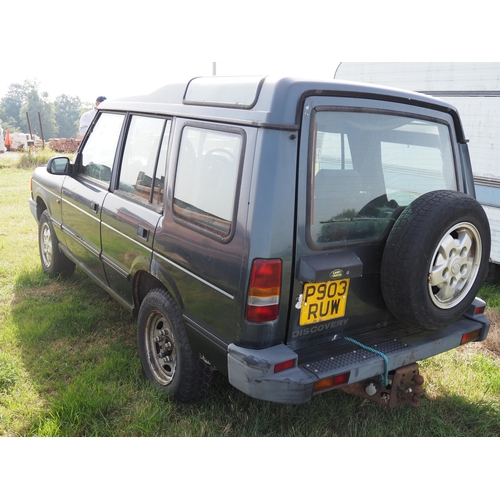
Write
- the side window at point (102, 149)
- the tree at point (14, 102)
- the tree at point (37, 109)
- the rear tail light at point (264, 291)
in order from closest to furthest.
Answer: the rear tail light at point (264, 291), the side window at point (102, 149), the tree at point (37, 109), the tree at point (14, 102)

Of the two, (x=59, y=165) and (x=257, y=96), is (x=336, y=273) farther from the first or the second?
(x=59, y=165)

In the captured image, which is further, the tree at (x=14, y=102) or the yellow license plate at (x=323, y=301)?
the tree at (x=14, y=102)

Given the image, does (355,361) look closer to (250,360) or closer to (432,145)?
(250,360)

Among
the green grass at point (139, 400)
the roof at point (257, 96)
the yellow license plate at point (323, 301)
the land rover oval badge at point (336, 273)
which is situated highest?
the roof at point (257, 96)

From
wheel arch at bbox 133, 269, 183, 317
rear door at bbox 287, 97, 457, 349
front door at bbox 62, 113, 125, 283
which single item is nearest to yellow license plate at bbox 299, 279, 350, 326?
rear door at bbox 287, 97, 457, 349

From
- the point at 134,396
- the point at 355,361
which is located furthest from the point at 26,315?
the point at 355,361

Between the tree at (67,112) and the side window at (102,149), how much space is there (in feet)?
273

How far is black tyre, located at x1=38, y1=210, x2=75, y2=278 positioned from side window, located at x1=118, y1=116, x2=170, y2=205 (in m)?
1.79

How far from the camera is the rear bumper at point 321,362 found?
7.34 ft

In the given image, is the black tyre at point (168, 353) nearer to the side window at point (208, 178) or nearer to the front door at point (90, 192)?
the side window at point (208, 178)

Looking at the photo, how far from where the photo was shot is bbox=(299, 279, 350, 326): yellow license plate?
2.40m

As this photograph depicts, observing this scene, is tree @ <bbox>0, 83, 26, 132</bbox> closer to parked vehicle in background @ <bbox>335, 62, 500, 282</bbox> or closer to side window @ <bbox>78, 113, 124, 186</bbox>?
side window @ <bbox>78, 113, 124, 186</bbox>

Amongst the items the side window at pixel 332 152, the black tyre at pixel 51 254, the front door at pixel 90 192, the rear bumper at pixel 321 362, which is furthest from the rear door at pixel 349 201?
the black tyre at pixel 51 254

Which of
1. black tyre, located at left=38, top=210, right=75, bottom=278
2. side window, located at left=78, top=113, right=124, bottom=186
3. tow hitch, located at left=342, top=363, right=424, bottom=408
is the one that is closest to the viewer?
tow hitch, located at left=342, top=363, right=424, bottom=408
